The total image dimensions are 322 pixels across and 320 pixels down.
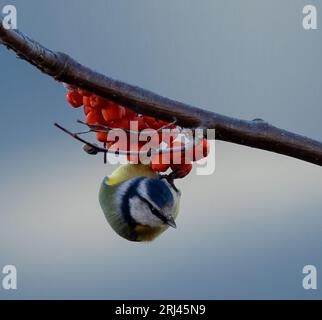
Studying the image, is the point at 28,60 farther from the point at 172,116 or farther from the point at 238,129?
the point at 238,129

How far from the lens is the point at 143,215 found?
1.80m

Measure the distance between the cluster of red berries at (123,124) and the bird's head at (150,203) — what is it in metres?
0.26

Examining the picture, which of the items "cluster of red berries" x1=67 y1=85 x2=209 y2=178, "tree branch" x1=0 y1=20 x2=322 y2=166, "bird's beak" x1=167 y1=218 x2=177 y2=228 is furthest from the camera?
"bird's beak" x1=167 y1=218 x2=177 y2=228

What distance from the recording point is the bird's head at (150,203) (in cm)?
179

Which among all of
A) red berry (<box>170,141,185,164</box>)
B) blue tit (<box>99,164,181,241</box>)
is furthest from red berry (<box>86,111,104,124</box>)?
blue tit (<box>99,164,181,241</box>)

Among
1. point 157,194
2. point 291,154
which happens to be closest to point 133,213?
point 157,194

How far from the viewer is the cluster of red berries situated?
1449mm

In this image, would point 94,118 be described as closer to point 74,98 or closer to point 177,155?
point 74,98

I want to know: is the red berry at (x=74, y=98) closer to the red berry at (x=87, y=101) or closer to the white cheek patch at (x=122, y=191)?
the red berry at (x=87, y=101)

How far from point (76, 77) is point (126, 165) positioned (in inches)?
27.4

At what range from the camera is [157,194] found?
180cm

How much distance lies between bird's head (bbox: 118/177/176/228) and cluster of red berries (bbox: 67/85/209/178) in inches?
10.1

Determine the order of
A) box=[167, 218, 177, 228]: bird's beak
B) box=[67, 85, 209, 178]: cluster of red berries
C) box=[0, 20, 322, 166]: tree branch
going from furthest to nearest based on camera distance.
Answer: box=[167, 218, 177, 228]: bird's beak → box=[67, 85, 209, 178]: cluster of red berries → box=[0, 20, 322, 166]: tree branch

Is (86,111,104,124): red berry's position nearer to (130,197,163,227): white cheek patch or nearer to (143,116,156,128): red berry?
(143,116,156,128): red berry
